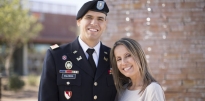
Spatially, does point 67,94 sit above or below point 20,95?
above

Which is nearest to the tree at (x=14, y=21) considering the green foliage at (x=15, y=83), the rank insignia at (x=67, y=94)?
the green foliage at (x=15, y=83)

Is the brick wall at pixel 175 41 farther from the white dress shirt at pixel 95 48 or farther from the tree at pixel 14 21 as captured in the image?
the tree at pixel 14 21

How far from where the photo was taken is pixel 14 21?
15.6 meters

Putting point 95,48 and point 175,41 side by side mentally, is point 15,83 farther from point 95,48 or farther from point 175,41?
point 95,48

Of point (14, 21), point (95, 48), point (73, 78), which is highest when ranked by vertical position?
point (14, 21)

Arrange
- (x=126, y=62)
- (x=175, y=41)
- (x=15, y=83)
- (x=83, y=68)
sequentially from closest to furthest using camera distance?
1. (x=126, y=62)
2. (x=83, y=68)
3. (x=175, y=41)
4. (x=15, y=83)

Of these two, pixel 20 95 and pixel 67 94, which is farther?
pixel 20 95

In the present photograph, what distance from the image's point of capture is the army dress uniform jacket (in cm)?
247

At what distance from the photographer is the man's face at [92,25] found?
8.29 feet

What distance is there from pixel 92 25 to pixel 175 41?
5.85 feet

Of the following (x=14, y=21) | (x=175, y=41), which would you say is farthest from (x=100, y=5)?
(x=14, y=21)

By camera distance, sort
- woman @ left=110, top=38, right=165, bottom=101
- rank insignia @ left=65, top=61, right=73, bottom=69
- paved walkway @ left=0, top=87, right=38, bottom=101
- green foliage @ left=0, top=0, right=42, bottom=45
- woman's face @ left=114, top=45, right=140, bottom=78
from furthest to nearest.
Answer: paved walkway @ left=0, top=87, right=38, bottom=101
green foliage @ left=0, top=0, right=42, bottom=45
rank insignia @ left=65, top=61, right=73, bottom=69
woman's face @ left=114, top=45, right=140, bottom=78
woman @ left=110, top=38, right=165, bottom=101

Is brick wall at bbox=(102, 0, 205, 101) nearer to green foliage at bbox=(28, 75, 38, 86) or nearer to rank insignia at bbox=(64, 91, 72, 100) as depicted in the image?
rank insignia at bbox=(64, 91, 72, 100)

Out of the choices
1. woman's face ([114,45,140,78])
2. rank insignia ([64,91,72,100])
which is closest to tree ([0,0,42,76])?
rank insignia ([64,91,72,100])
